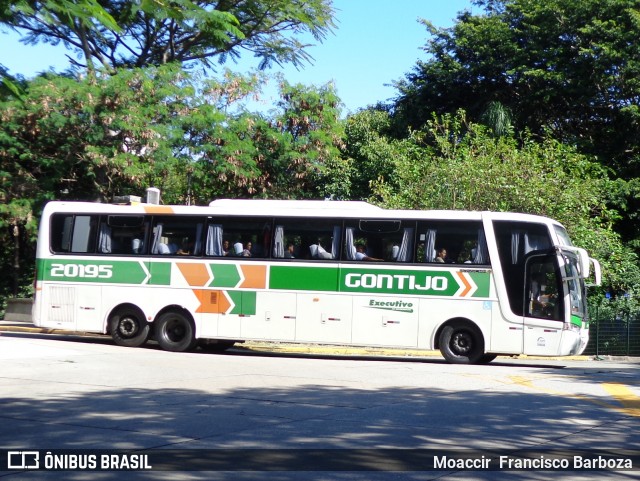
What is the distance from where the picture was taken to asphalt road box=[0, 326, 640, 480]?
7.73 m

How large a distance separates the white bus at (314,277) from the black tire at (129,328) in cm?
3

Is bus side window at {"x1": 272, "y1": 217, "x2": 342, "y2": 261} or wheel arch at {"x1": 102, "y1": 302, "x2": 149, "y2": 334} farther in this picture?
wheel arch at {"x1": 102, "y1": 302, "x2": 149, "y2": 334}

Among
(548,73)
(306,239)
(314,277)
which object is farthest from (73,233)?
(548,73)

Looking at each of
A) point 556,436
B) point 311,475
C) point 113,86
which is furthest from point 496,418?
point 113,86

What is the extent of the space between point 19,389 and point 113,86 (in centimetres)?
1684

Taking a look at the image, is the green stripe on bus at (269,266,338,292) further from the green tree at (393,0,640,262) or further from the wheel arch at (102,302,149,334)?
the green tree at (393,0,640,262)

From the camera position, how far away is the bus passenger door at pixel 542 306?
61.3 feet

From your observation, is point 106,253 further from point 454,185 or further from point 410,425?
point 410,425

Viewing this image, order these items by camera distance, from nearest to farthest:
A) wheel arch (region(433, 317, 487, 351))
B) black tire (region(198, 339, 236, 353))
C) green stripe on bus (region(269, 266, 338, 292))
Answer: wheel arch (region(433, 317, 487, 351))
green stripe on bus (region(269, 266, 338, 292))
black tire (region(198, 339, 236, 353))

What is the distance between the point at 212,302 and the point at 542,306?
7595 millimetres

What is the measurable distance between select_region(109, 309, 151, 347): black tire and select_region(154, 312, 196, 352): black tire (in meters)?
0.39

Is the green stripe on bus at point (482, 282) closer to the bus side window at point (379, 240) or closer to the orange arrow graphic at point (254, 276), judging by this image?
the bus side window at point (379, 240)

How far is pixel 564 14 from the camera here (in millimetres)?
36156

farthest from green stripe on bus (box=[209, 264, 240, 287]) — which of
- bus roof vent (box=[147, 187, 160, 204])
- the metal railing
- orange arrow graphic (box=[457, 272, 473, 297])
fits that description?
the metal railing
